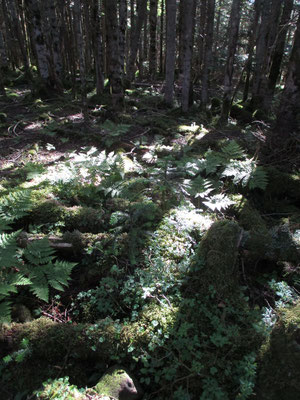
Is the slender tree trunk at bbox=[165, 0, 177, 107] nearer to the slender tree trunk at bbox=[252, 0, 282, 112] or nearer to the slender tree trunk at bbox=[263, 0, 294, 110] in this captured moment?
the slender tree trunk at bbox=[252, 0, 282, 112]

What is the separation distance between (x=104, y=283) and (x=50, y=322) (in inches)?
26.7

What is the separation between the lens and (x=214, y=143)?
7367mm

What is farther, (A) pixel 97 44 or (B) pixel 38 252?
(A) pixel 97 44

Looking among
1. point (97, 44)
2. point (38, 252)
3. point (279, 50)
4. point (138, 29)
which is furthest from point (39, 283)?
point (279, 50)

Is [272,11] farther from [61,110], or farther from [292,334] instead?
[292,334]

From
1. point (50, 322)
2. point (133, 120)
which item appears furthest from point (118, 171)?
point (133, 120)

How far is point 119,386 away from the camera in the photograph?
2297mm

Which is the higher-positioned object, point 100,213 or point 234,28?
point 234,28

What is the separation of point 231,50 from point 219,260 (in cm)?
934

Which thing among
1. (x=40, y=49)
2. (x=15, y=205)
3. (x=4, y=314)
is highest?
(x=40, y=49)

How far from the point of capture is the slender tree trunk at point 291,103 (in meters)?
5.95

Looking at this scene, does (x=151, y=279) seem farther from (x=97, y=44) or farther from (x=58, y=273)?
(x=97, y=44)

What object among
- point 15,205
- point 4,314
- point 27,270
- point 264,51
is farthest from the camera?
point 264,51

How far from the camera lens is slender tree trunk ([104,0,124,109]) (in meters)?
8.41
